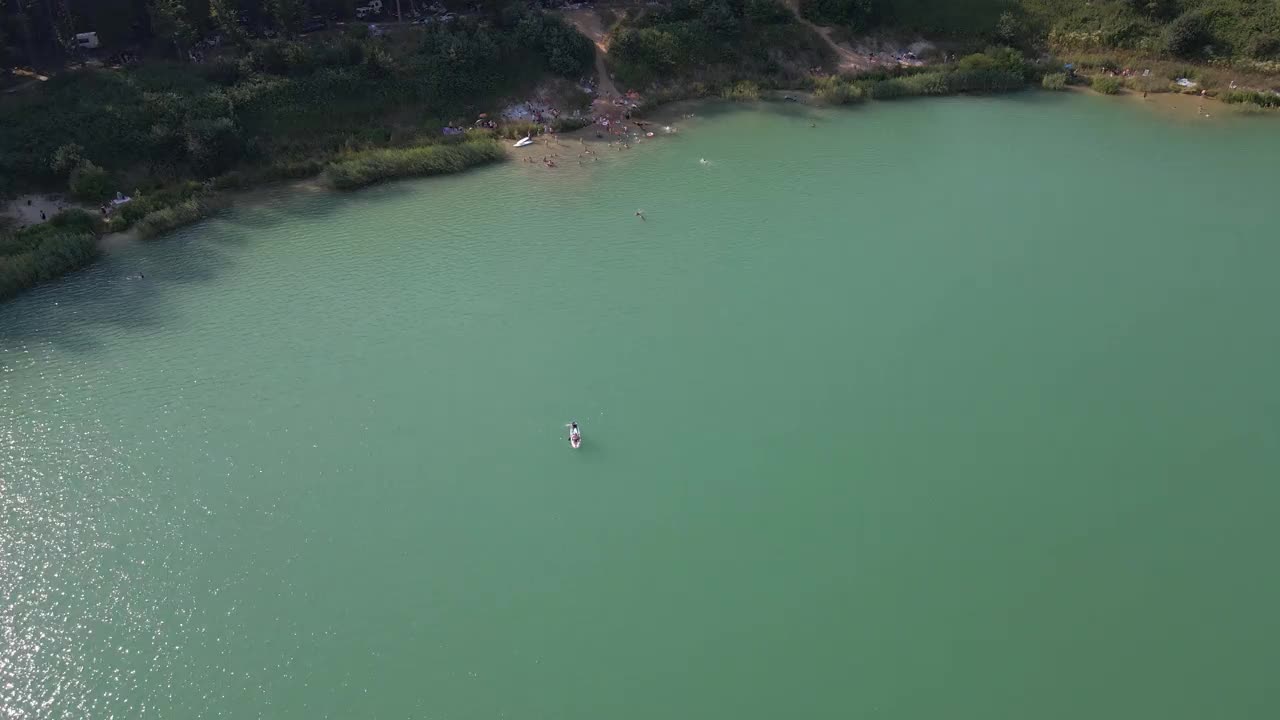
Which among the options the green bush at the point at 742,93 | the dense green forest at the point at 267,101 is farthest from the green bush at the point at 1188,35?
the dense green forest at the point at 267,101

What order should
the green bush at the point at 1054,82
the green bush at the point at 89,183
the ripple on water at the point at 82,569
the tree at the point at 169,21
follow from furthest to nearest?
the green bush at the point at 1054,82 → the tree at the point at 169,21 → the green bush at the point at 89,183 → the ripple on water at the point at 82,569

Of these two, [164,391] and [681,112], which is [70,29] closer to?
[164,391]

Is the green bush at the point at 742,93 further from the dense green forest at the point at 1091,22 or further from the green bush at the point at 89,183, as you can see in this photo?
the green bush at the point at 89,183

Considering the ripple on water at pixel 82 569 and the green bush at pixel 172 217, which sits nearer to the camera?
the ripple on water at pixel 82 569

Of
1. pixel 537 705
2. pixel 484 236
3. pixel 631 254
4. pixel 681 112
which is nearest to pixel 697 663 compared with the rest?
pixel 537 705

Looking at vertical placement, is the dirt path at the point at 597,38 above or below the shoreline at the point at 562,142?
above

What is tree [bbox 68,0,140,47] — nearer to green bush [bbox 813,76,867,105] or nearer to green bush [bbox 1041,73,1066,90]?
green bush [bbox 813,76,867,105]

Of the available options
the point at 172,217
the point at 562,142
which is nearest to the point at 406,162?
the point at 562,142
